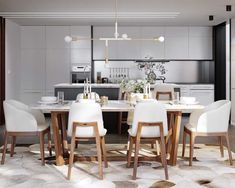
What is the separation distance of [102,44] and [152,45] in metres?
1.31

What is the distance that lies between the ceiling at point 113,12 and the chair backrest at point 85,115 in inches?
124

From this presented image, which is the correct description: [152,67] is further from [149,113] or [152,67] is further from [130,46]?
[149,113]

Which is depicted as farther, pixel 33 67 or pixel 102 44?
pixel 102 44

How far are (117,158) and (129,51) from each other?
5687mm

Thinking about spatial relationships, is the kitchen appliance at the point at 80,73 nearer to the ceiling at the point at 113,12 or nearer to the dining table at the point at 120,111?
the ceiling at the point at 113,12

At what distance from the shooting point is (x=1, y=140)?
6.78m

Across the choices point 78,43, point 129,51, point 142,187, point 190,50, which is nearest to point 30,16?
point 78,43

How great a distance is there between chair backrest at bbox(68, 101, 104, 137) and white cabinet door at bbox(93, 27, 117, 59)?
6047 mm

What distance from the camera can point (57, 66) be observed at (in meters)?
10.1

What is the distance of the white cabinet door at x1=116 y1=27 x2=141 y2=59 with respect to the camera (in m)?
10.3

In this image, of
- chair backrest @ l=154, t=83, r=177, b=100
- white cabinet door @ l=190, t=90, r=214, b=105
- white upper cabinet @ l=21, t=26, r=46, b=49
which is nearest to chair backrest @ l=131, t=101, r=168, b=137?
chair backrest @ l=154, t=83, r=177, b=100

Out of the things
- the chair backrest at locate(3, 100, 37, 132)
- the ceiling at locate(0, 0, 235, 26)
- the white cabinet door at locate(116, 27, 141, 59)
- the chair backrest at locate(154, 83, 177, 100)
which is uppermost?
the ceiling at locate(0, 0, 235, 26)

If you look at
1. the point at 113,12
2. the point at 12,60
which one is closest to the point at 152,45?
the point at 113,12

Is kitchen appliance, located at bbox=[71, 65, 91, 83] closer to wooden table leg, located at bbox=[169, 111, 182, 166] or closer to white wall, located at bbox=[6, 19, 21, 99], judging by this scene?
white wall, located at bbox=[6, 19, 21, 99]
